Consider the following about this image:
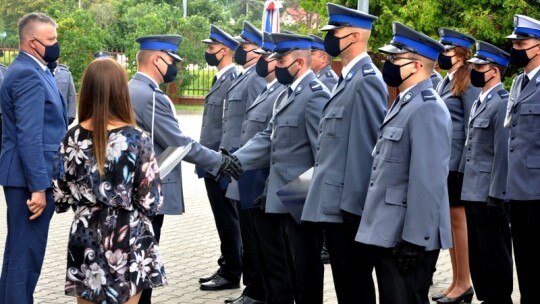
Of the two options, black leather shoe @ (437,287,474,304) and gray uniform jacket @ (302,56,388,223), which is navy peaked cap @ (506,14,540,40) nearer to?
gray uniform jacket @ (302,56,388,223)

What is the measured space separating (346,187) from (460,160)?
2.36m

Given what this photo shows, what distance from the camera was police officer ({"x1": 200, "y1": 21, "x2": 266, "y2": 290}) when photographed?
8719 millimetres

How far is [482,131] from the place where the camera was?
7703 mm

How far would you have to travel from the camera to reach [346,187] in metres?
6.16

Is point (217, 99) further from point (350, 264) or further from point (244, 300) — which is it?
point (350, 264)

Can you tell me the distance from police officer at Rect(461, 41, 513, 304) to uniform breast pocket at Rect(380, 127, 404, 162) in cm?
195

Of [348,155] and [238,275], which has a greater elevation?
[348,155]

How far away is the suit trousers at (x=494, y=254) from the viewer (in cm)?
751

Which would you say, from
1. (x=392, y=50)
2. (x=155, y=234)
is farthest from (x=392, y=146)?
(x=155, y=234)

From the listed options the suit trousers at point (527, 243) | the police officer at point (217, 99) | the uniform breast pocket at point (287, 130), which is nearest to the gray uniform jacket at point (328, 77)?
the police officer at point (217, 99)

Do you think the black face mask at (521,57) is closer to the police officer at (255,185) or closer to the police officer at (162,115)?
the police officer at (255,185)

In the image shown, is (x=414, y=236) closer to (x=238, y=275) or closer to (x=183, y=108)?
(x=238, y=275)

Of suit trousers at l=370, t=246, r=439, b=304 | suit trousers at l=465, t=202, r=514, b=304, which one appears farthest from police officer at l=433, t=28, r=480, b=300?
suit trousers at l=370, t=246, r=439, b=304

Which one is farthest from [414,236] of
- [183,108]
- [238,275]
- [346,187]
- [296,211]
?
[183,108]
